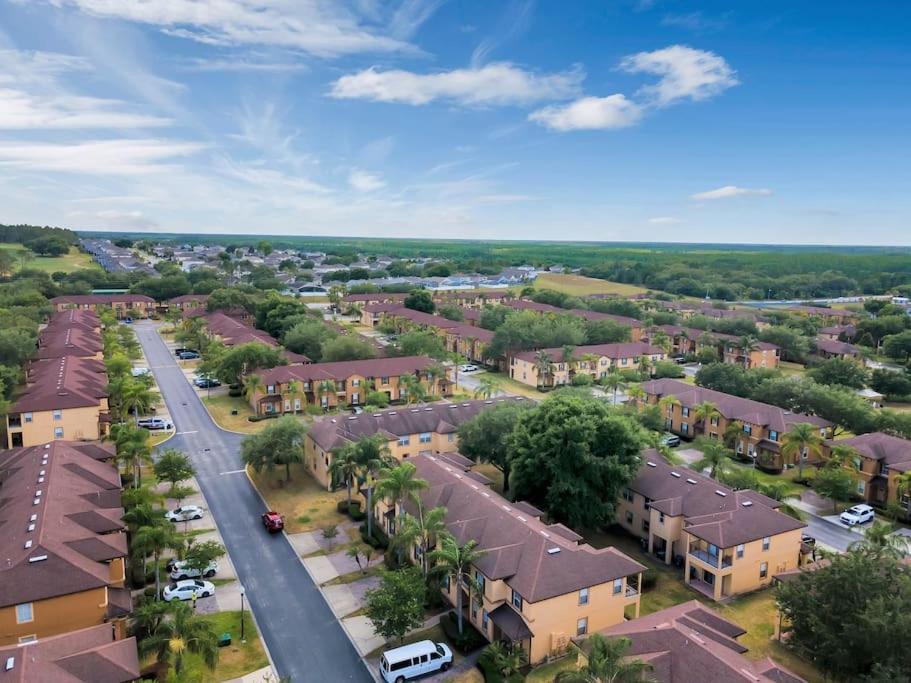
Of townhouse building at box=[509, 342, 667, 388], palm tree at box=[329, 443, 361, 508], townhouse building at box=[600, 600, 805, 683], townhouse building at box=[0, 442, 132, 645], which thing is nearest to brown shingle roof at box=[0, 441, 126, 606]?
townhouse building at box=[0, 442, 132, 645]

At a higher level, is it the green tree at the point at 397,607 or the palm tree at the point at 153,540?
the palm tree at the point at 153,540

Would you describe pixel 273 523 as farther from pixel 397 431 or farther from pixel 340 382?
pixel 340 382

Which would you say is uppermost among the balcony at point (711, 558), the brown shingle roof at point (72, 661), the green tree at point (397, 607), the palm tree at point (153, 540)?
the palm tree at point (153, 540)

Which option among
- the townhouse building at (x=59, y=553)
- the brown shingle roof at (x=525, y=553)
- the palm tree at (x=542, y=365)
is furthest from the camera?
the palm tree at (x=542, y=365)

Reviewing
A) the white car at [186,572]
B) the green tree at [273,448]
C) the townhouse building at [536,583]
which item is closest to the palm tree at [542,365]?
the green tree at [273,448]

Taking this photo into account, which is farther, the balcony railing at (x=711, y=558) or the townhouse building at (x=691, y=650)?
the balcony railing at (x=711, y=558)

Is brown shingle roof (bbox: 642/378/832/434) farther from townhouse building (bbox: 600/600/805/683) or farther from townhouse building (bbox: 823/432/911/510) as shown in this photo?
townhouse building (bbox: 600/600/805/683)

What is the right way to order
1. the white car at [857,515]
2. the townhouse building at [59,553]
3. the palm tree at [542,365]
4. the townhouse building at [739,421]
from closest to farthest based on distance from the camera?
the townhouse building at [59,553], the white car at [857,515], the townhouse building at [739,421], the palm tree at [542,365]

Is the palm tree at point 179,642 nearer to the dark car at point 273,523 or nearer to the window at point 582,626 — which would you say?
the dark car at point 273,523
